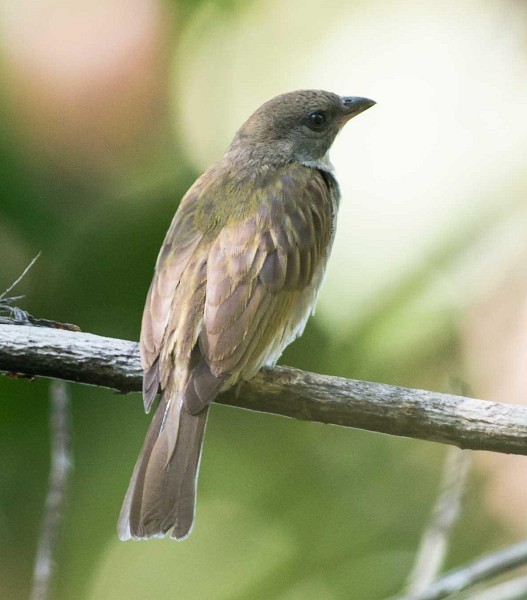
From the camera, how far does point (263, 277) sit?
11.6 ft

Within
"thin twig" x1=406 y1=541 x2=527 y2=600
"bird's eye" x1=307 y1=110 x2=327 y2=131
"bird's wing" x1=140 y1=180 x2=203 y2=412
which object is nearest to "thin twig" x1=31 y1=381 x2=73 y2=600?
"bird's wing" x1=140 y1=180 x2=203 y2=412

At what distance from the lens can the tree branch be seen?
301cm

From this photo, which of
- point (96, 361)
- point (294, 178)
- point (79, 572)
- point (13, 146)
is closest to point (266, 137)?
point (294, 178)

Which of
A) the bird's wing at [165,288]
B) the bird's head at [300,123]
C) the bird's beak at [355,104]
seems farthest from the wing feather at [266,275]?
the bird's beak at [355,104]

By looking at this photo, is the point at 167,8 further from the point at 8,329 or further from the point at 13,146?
the point at 8,329

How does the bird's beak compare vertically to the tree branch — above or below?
above

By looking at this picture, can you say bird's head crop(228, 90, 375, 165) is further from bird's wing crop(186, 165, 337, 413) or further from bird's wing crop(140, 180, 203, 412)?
bird's wing crop(140, 180, 203, 412)

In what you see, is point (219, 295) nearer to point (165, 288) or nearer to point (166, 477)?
point (165, 288)

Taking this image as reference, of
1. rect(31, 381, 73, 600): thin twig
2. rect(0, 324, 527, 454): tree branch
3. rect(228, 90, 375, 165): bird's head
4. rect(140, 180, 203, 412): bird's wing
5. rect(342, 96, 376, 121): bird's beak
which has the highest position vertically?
rect(342, 96, 376, 121): bird's beak

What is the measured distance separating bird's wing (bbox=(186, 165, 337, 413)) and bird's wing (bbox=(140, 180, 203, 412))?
0.38 ft

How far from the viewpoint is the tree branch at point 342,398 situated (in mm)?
3006

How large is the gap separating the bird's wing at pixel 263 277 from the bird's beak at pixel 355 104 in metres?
0.62

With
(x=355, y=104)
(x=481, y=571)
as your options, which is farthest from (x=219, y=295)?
(x=355, y=104)

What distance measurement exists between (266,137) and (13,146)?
4.04 ft
